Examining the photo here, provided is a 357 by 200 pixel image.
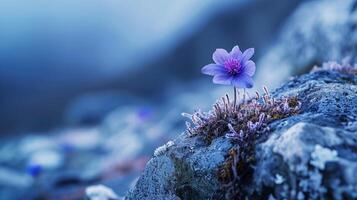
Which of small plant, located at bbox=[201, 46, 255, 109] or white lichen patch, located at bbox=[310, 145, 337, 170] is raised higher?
small plant, located at bbox=[201, 46, 255, 109]

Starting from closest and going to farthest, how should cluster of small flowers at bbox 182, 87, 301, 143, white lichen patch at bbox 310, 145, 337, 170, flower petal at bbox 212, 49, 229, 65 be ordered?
white lichen patch at bbox 310, 145, 337, 170 < cluster of small flowers at bbox 182, 87, 301, 143 < flower petal at bbox 212, 49, 229, 65

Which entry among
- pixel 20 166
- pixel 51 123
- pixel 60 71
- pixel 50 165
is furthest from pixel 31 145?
pixel 60 71

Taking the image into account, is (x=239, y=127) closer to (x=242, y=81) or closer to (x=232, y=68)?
(x=242, y=81)

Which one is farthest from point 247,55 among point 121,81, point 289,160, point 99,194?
point 121,81

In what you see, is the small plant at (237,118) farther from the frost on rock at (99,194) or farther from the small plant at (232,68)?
the frost on rock at (99,194)

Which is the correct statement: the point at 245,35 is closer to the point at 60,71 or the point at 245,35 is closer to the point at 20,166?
the point at 20,166

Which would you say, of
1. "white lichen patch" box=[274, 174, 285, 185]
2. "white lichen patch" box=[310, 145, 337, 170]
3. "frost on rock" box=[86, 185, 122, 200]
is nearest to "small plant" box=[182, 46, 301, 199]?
"white lichen patch" box=[274, 174, 285, 185]

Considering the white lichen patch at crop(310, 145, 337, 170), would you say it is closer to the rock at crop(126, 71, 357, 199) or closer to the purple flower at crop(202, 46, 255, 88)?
the rock at crop(126, 71, 357, 199)
